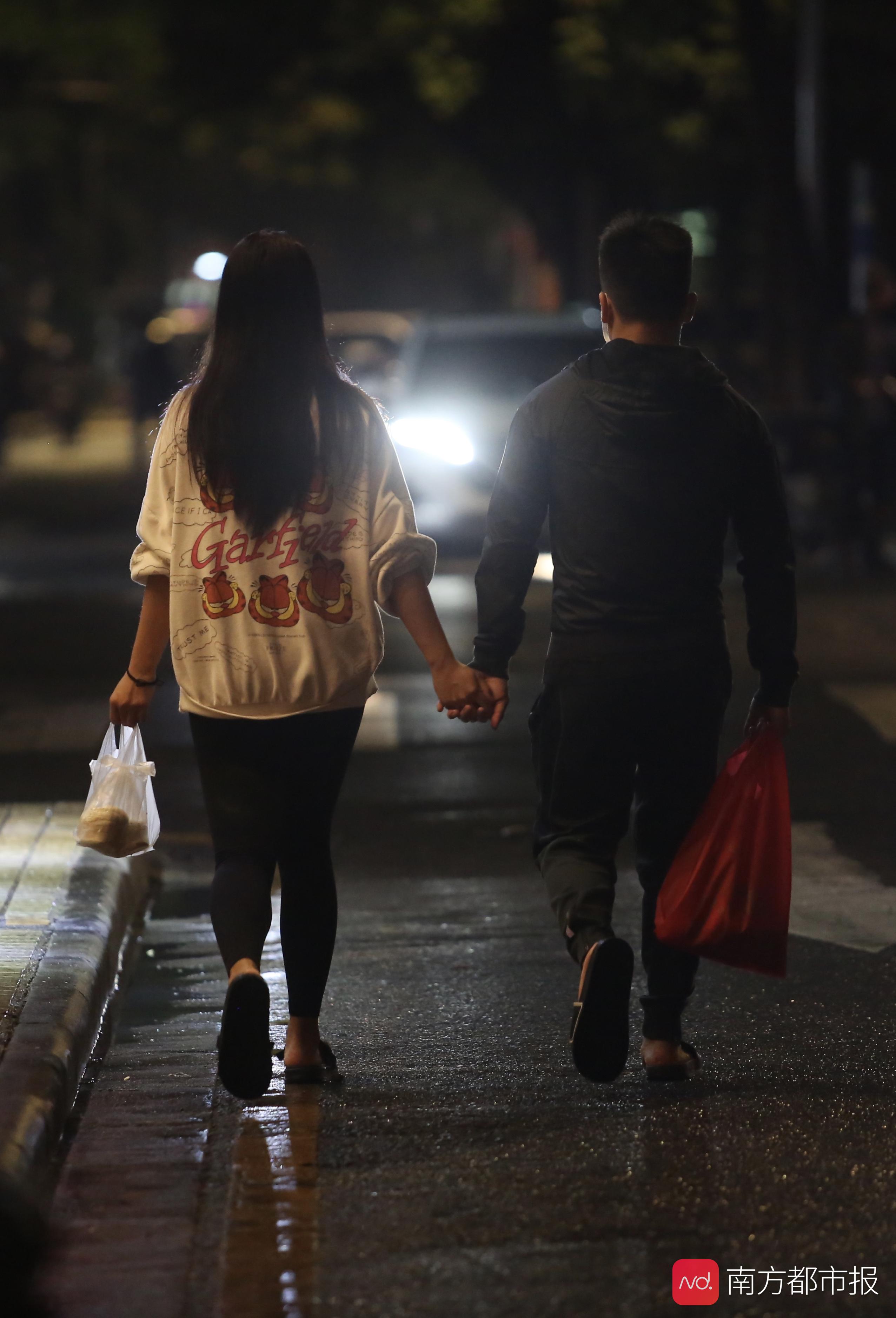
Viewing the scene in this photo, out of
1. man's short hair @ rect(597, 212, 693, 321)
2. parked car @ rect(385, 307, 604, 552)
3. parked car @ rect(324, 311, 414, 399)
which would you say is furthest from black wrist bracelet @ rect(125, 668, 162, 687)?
parked car @ rect(385, 307, 604, 552)

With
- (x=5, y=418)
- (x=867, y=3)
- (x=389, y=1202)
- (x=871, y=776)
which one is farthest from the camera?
(x=5, y=418)

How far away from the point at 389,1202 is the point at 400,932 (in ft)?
8.28

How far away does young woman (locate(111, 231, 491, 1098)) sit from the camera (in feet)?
16.0

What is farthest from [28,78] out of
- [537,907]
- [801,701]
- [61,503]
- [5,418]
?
[537,907]

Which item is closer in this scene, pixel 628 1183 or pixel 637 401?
pixel 628 1183

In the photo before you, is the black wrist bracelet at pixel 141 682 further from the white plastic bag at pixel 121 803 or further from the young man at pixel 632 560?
the young man at pixel 632 560

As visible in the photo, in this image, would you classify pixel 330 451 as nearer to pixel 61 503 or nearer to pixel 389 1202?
pixel 389 1202

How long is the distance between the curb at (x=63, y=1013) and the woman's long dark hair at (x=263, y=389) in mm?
1223

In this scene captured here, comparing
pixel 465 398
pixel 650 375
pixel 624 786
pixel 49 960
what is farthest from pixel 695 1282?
pixel 465 398

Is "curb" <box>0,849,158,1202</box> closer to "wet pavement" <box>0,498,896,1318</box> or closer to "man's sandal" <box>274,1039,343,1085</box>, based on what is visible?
"wet pavement" <box>0,498,896,1318</box>

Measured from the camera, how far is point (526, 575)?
511 centimetres

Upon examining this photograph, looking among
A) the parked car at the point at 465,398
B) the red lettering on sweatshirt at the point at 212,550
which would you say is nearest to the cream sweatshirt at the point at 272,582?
the red lettering on sweatshirt at the point at 212,550

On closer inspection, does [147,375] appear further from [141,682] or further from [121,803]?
[141,682]

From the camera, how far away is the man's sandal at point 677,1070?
521 centimetres
